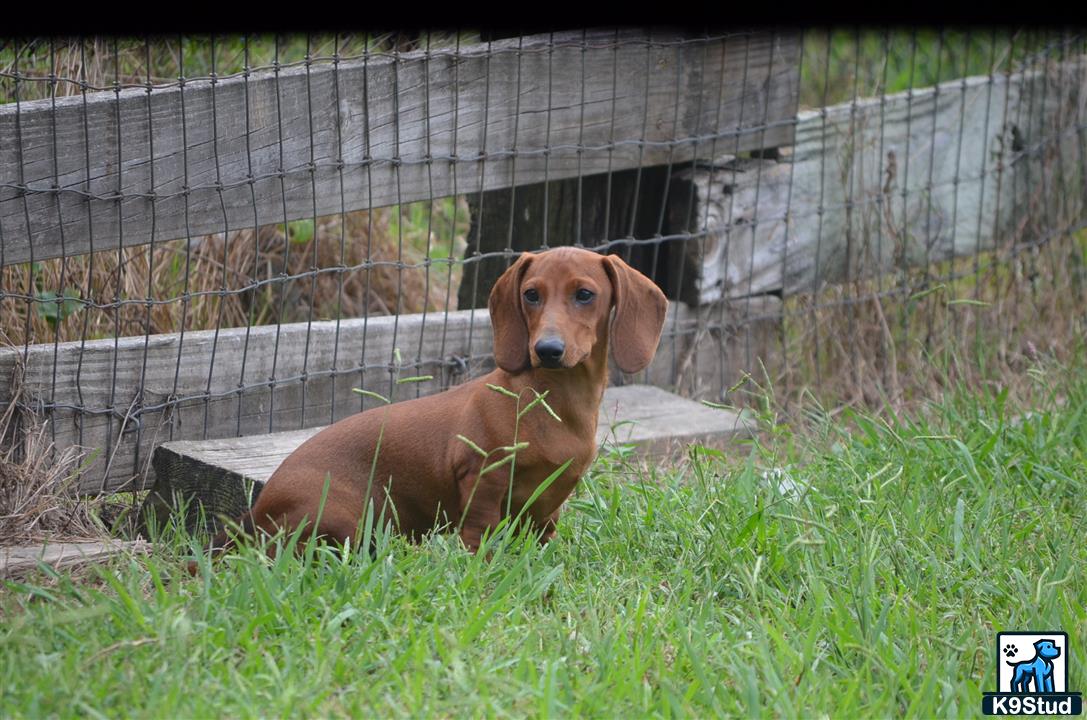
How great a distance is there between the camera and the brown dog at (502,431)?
141 inches

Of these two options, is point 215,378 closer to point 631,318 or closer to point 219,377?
point 219,377

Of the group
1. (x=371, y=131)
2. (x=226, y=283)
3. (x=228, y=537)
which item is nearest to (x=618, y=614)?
(x=228, y=537)

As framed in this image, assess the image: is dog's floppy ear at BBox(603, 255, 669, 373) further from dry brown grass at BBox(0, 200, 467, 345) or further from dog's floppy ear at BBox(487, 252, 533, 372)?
dry brown grass at BBox(0, 200, 467, 345)

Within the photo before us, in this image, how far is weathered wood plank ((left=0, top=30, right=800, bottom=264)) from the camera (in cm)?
398

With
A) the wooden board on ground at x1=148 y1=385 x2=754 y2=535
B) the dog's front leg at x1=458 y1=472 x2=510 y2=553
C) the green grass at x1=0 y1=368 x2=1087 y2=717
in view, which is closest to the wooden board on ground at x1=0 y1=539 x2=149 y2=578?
the green grass at x1=0 y1=368 x2=1087 y2=717

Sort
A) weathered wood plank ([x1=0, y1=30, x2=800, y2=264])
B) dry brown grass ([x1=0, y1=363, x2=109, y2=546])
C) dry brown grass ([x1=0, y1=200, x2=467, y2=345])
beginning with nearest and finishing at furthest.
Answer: dry brown grass ([x1=0, y1=363, x2=109, y2=546]) < weathered wood plank ([x1=0, y1=30, x2=800, y2=264]) < dry brown grass ([x1=0, y1=200, x2=467, y2=345])

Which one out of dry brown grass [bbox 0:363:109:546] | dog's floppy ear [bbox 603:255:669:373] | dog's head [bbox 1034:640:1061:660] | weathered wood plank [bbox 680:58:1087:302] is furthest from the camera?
weathered wood plank [bbox 680:58:1087:302]

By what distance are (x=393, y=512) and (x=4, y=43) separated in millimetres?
1973

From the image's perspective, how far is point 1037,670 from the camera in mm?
3062

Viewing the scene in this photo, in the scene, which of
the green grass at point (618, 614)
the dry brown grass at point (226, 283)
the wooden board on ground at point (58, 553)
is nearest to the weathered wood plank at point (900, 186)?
the dry brown grass at point (226, 283)

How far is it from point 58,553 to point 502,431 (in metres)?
1.25

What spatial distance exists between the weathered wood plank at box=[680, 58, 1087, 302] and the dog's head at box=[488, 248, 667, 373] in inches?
79.7

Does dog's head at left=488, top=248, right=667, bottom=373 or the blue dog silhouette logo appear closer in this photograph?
the blue dog silhouette logo

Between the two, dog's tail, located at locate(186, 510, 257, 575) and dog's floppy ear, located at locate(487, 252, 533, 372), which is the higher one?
dog's floppy ear, located at locate(487, 252, 533, 372)
